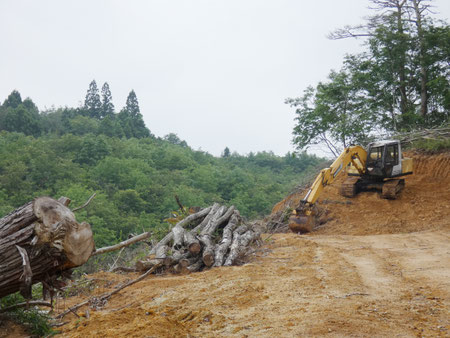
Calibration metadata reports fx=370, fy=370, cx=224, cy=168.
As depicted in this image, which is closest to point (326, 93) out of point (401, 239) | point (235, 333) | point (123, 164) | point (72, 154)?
point (401, 239)

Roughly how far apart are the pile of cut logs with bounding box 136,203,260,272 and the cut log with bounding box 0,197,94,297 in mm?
3284

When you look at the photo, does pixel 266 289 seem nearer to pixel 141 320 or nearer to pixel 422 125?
pixel 141 320

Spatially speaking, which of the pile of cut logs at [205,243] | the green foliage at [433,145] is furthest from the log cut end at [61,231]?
the green foliage at [433,145]

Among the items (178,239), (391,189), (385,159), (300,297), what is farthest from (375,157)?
(300,297)

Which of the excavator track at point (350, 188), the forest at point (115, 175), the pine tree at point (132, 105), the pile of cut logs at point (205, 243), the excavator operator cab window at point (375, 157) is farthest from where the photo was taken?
the pine tree at point (132, 105)

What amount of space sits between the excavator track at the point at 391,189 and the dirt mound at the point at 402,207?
23 centimetres

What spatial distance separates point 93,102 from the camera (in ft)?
249

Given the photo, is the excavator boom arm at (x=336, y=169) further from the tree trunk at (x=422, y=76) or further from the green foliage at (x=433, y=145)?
the tree trunk at (x=422, y=76)

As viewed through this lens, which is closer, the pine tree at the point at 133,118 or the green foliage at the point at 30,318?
the green foliage at the point at 30,318

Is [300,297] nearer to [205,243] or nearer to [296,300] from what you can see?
[296,300]

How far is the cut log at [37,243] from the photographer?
10.6 ft

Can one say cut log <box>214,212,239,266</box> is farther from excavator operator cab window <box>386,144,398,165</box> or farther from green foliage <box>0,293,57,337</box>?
excavator operator cab window <box>386,144,398,165</box>

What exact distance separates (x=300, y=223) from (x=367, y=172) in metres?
3.84

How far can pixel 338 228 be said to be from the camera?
12.5 meters
